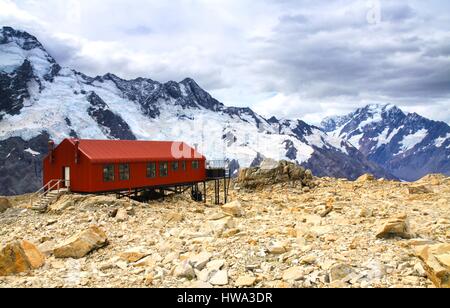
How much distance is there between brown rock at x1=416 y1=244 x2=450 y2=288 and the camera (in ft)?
36.3

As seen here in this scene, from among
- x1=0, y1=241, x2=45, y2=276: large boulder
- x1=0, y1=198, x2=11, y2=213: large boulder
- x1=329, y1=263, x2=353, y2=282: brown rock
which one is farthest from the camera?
x1=0, y1=198, x2=11, y2=213: large boulder

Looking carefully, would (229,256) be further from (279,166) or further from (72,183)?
(279,166)

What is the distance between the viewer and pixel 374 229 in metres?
18.0

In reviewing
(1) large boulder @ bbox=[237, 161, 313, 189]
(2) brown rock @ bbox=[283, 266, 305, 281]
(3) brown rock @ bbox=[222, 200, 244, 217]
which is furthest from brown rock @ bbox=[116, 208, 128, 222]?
(1) large boulder @ bbox=[237, 161, 313, 189]

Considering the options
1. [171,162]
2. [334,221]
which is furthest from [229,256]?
[171,162]

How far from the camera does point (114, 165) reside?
35.7m

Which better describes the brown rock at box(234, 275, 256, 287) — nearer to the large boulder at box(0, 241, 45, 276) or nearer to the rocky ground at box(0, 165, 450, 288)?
the rocky ground at box(0, 165, 450, 288)

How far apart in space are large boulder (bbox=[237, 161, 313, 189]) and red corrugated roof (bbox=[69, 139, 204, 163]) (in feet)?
29.3

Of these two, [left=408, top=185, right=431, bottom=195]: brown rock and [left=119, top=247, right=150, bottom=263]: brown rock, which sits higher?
[left=408, top=185, right=431, bottom=195]: brown rock

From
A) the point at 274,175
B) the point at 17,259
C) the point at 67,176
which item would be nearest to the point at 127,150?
the point at 67,176

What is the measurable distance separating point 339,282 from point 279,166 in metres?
39.8

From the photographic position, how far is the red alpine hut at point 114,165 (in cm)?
3403
